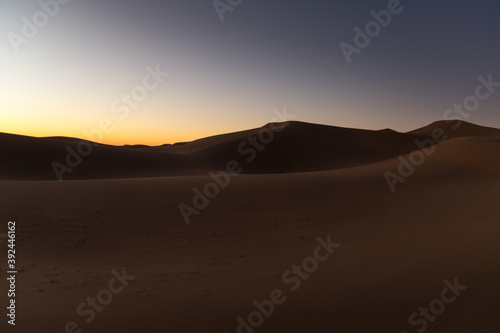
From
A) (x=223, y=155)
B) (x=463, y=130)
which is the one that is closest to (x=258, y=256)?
(x=223, y=155)

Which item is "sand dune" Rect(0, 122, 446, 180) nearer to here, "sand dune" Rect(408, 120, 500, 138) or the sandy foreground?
the sandy foreground

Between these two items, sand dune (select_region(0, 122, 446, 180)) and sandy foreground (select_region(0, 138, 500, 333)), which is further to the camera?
sand dune (select_region(0, 122, 446, 180))

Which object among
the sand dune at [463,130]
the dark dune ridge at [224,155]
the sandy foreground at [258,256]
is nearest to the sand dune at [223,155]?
the dark dune ridge at [224,155]

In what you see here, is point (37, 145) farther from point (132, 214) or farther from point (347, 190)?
point (347, 190)

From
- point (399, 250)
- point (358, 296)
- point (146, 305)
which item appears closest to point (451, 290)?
point (358, 296)

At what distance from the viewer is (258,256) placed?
32.3 ft

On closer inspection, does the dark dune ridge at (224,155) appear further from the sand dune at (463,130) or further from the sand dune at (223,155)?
the sand dune at (463,130)

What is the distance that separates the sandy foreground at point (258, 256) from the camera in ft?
19.5

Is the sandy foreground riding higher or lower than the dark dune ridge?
lower

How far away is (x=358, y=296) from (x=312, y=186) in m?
Answer: 12.7

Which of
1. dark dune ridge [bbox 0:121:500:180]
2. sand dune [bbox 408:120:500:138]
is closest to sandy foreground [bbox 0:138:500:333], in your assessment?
dark dune ridge [bbox 0:121:500:180]

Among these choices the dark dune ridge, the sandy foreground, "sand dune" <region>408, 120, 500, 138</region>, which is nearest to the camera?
the sandy foreground

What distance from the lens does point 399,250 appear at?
9.66m

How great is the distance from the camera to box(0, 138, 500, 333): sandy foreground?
5.95 metres
